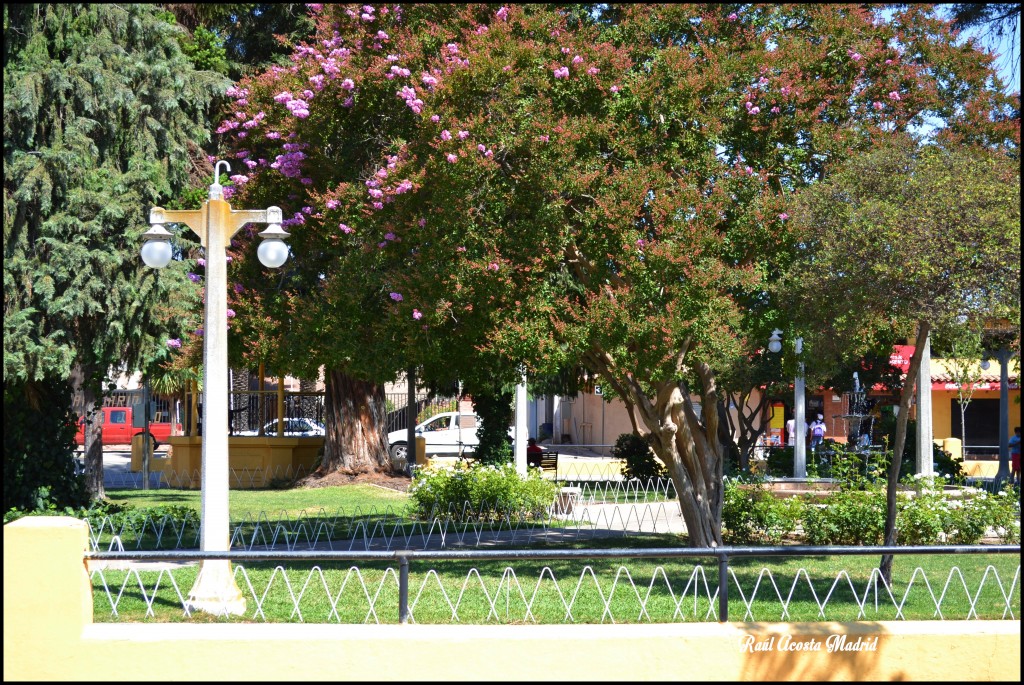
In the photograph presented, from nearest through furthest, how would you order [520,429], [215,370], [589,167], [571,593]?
[215,370]
[571,593]
[589,167]
[520,429]

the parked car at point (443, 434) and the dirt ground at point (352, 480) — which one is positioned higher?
the parked car at point (443, 434)

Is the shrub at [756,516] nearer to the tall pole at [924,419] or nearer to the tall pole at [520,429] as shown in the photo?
the tall pole at [520,429]

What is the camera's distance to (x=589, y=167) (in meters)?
10.4

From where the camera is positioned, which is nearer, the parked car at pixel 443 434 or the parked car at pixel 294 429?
the parked car at pixel 294 429

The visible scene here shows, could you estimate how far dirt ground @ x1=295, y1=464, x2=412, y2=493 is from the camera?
896 inches

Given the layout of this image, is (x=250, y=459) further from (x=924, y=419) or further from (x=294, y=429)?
(x=924, y=419)

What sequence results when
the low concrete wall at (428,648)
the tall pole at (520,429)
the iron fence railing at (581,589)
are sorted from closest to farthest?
1. the low concrete wall at (428,648)
2. the iron fence railing at (581,589)
3. the tall pole at (520,429)

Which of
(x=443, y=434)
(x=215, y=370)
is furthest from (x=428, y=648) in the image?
(x=443, y=434)

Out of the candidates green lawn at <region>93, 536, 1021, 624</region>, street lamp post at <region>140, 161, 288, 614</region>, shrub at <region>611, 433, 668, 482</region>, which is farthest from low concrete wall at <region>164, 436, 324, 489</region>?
street lamp post at <region>140, 161, 288, 614</region>

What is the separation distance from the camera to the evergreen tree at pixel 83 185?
12.7 metres

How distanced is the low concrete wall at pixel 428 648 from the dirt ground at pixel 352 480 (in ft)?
52.1

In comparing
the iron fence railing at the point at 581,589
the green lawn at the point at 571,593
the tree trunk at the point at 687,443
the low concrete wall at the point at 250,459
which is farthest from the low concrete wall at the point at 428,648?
the low concrete wall at the point at 250,459

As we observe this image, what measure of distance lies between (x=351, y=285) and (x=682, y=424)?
429 cm

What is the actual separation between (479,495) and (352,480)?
8.05 meters
